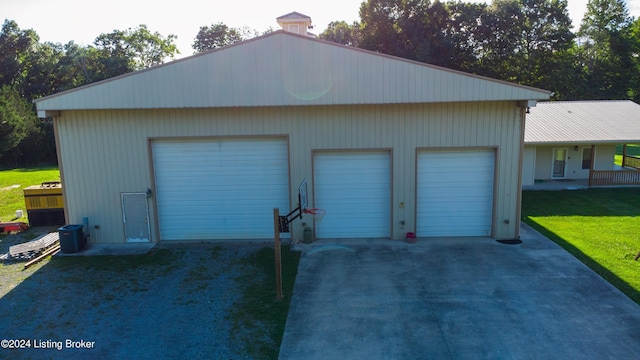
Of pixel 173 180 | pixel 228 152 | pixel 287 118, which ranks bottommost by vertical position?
pixel 173 180

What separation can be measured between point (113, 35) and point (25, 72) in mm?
A: 11236

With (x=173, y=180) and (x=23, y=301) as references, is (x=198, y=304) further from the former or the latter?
(x=173, y=180)

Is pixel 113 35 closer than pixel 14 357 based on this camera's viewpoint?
No

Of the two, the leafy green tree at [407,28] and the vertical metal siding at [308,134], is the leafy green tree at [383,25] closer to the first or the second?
the leafy green tree at [407,28]

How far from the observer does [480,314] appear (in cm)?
716

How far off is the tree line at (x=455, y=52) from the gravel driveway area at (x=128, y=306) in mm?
26520

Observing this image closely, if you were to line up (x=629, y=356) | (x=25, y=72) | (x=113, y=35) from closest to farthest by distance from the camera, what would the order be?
(x=629, y=356)
(x=25, y=72)
(x=113, y=35)

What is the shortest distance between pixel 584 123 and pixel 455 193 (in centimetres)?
1373

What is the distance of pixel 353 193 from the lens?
37.5ft

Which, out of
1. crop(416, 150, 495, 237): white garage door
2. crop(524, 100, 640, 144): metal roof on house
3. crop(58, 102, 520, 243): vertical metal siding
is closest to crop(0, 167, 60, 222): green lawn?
crop(58, 102, 520, 243): vertical metal siding

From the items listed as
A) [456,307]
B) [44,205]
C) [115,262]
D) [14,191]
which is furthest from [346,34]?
[456,307]

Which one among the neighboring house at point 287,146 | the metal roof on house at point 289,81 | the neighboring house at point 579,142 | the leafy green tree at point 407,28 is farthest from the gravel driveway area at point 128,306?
the leafy green tree at point 407,28

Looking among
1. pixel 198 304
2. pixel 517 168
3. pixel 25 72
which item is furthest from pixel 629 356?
pixel 25 72

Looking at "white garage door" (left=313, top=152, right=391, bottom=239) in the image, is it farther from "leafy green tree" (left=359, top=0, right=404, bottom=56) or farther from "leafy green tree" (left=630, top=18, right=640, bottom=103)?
"leafy green tree" (left=630, top=18, right=640, bottom=103)
